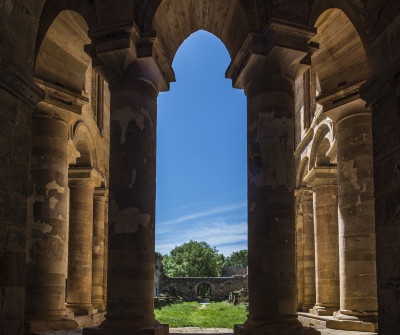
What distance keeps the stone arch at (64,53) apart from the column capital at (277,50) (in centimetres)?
389

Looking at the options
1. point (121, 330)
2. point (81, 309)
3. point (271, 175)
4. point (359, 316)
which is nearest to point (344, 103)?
point (271, 175)

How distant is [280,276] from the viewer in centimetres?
770

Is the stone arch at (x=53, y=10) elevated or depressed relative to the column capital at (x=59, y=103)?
elevated

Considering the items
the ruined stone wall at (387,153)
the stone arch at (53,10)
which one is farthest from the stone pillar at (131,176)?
the ruined stone wall at (387,153)

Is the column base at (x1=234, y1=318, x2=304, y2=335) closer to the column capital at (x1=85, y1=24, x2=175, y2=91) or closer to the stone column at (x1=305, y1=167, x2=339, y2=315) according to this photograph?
the column capital at (x1=85, y1=24, x2=175, y2=91)

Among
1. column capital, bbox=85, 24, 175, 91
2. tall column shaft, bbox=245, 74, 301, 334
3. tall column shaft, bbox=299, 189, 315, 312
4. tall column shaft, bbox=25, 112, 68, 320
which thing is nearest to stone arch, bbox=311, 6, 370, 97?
tall column shaft, bbox=245, 74, 301, 334

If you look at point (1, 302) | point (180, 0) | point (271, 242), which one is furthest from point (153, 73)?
point (1, 302)

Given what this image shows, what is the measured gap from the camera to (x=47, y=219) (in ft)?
32.6

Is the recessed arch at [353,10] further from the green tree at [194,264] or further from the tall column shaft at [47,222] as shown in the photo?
the green tree at [194,264]

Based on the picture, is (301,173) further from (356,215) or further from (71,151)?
(71,151)

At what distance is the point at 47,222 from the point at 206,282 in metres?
34.8

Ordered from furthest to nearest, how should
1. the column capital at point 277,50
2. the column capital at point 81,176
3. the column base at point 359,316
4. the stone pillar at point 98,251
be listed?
the stone pillar at point 98,251 < the column capital at point 81,176 < the column base at point 359,316 < the column capital at point 277,50

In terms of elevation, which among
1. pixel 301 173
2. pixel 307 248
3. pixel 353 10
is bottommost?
pixel 307 248

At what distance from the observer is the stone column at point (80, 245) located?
14344 mm
